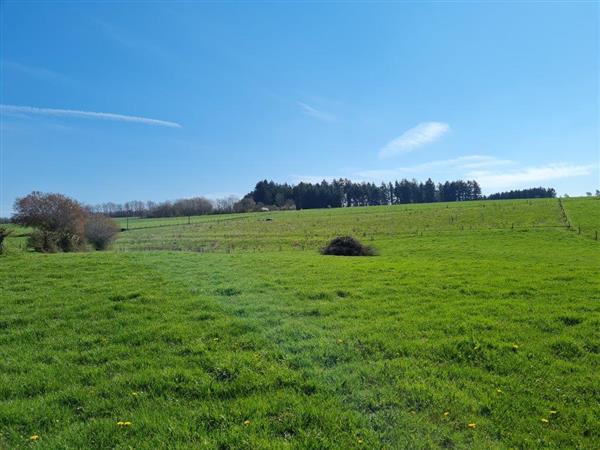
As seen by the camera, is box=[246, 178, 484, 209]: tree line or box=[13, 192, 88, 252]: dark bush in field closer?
box=[13, 192, 88, 252]: dark bush in field

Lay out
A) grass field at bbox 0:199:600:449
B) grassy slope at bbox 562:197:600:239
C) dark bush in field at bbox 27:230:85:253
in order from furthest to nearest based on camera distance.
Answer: grassy slope at bbox 562:197:600:239, dark bush in field at bbox 27:230:85:253, grass field at bbox 0:199:600:449

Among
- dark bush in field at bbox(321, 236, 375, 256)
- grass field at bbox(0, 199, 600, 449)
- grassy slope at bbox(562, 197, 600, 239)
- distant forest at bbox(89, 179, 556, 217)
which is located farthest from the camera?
distant forest at bbox(89, 179, 556, 217)

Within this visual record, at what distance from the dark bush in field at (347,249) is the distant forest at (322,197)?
3886 inches

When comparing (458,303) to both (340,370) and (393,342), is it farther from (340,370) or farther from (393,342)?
(340,370)

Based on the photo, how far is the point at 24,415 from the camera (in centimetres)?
468

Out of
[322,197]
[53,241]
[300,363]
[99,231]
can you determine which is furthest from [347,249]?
[322,197]

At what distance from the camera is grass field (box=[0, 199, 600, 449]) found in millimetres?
4363

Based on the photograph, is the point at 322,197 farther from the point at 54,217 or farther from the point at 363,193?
the point at 54,217

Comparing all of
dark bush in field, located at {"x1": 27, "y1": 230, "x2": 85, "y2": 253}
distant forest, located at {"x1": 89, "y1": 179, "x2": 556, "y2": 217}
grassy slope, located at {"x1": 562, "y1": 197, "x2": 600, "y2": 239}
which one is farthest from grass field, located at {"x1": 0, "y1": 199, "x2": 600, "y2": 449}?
distant forest, located at {"x1": 89, "y1": 179, "x2": 556, "y2": 217}

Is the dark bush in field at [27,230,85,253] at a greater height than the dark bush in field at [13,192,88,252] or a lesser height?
lesser

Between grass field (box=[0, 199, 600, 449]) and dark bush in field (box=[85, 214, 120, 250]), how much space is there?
20403 mm

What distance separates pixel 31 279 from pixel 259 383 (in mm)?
11056

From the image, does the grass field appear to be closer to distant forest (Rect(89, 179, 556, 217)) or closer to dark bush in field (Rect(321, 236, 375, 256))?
dark bush in field (Rect(321, 236, 375, 256))

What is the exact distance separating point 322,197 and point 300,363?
133 meters
